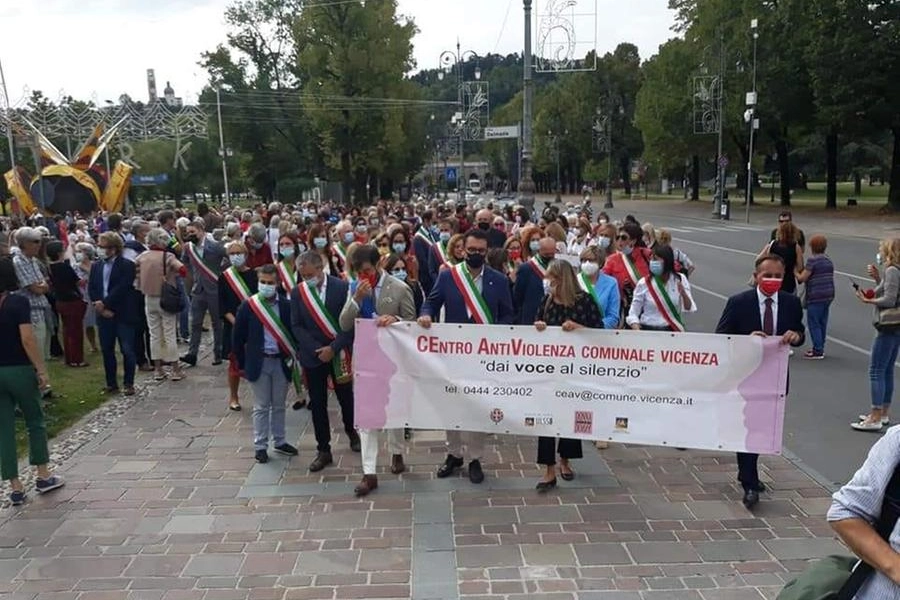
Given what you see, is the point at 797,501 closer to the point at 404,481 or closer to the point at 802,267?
the point at 404,481

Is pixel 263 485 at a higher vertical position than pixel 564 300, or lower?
lower

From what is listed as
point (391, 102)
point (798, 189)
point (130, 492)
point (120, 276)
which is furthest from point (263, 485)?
point (798, 189)

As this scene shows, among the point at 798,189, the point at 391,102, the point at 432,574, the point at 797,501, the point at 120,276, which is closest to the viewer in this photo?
the point at 432,574

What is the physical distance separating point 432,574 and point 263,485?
2.14 meters

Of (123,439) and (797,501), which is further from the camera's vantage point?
(123,439)

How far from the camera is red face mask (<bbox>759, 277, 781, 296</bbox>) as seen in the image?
5.59 meters

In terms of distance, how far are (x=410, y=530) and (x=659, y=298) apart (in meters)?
3.39

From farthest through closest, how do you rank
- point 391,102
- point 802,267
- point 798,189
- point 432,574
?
point 798,189
point 391,102
point 802,267
point 432,574

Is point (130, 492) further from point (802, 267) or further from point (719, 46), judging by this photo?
point (719, 46)

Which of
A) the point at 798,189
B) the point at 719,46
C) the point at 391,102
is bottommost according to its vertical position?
the point at 798,189

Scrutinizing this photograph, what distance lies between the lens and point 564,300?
581cm

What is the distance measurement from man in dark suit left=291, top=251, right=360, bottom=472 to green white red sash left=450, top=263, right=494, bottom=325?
40.4 inches

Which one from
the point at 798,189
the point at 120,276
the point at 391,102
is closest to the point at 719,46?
the point at 391,102

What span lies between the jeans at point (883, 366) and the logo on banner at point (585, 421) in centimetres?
342
